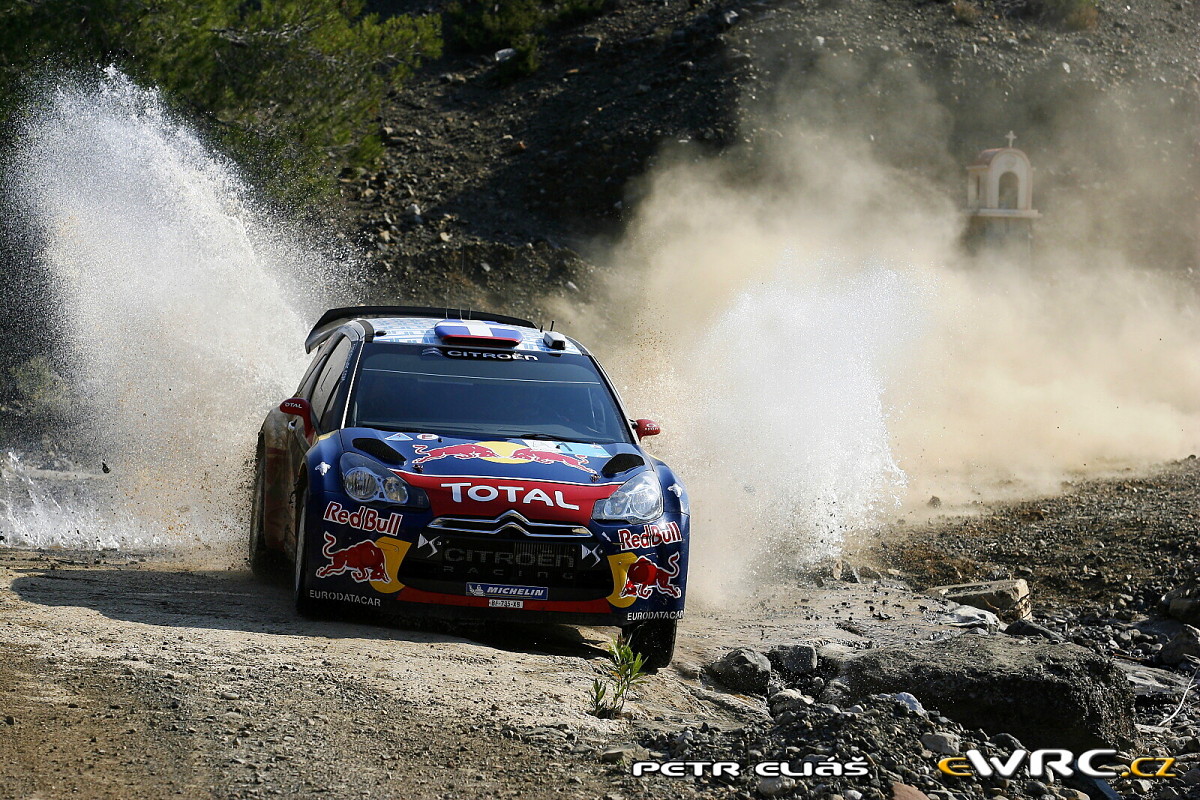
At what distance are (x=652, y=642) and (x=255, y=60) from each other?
58.5 ft

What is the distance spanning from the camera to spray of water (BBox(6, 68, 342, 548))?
1237cm

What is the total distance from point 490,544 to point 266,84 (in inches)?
693

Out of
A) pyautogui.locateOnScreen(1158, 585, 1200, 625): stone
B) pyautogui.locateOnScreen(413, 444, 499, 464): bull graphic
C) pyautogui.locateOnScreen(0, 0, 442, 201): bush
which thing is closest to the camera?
pyautogui.locateOnScreen(413, 444, 499, 464): bull graphic

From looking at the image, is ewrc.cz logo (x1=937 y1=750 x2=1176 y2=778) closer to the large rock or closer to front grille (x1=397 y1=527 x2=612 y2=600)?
the large rock

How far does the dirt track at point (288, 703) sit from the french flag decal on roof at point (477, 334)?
1.65m

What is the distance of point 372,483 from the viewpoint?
673 centimetres

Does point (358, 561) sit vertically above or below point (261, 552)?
above

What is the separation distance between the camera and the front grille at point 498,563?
661 centimetres

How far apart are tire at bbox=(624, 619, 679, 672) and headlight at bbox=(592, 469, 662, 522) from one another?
A: 1.87 feet

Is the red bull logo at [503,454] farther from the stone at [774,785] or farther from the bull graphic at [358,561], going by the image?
the stone at [774,785]

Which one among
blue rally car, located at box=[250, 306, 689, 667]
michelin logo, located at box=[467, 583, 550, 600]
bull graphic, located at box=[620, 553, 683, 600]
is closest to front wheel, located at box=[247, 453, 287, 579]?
blue rally car, located at box=[250, 306, 689, 667]

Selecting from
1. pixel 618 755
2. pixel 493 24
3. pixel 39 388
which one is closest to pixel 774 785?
pixel 618 755

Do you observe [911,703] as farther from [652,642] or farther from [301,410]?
[301,410]

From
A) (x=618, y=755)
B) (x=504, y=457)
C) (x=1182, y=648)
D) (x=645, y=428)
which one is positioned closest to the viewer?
(x=618, y=755)
